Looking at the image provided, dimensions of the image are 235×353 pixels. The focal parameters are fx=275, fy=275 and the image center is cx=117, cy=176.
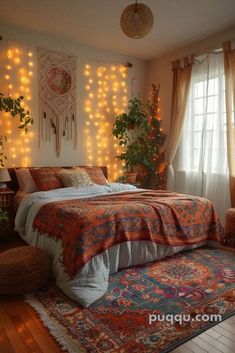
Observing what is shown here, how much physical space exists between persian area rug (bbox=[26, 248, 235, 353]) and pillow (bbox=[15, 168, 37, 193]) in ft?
5.14

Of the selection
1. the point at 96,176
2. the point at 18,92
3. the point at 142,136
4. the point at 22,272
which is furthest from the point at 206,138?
the point at 22,272

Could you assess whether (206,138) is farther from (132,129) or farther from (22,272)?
(22,272)

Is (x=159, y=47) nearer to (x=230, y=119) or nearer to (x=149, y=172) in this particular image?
(x=230, y=119)

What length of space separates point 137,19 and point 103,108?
2.41 m

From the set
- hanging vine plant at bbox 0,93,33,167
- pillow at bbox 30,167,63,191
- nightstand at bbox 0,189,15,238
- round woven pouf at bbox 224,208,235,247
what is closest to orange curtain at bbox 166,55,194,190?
round woven pouf at bbox 224,208,235,247

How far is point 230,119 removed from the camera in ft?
12.2

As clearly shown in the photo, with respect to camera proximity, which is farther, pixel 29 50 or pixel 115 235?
pixel 29 50

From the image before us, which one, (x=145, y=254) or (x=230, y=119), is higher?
(x=230, y=119)

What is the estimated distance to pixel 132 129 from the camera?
4.77 metres

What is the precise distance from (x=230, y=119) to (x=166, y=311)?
8.98 ft

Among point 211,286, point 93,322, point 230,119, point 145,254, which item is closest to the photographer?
point 93,322

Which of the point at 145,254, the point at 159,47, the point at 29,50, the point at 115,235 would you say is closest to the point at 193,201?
the point at 145,254

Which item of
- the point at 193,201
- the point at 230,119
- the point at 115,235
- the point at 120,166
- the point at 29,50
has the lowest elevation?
the point at 115,235

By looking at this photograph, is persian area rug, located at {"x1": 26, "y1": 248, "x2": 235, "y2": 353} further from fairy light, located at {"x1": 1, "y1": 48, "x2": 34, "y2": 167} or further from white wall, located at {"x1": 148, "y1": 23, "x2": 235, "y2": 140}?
white wall, located at {"x1": 148, "y1": 23, "x2": 235, "y2": 140}
